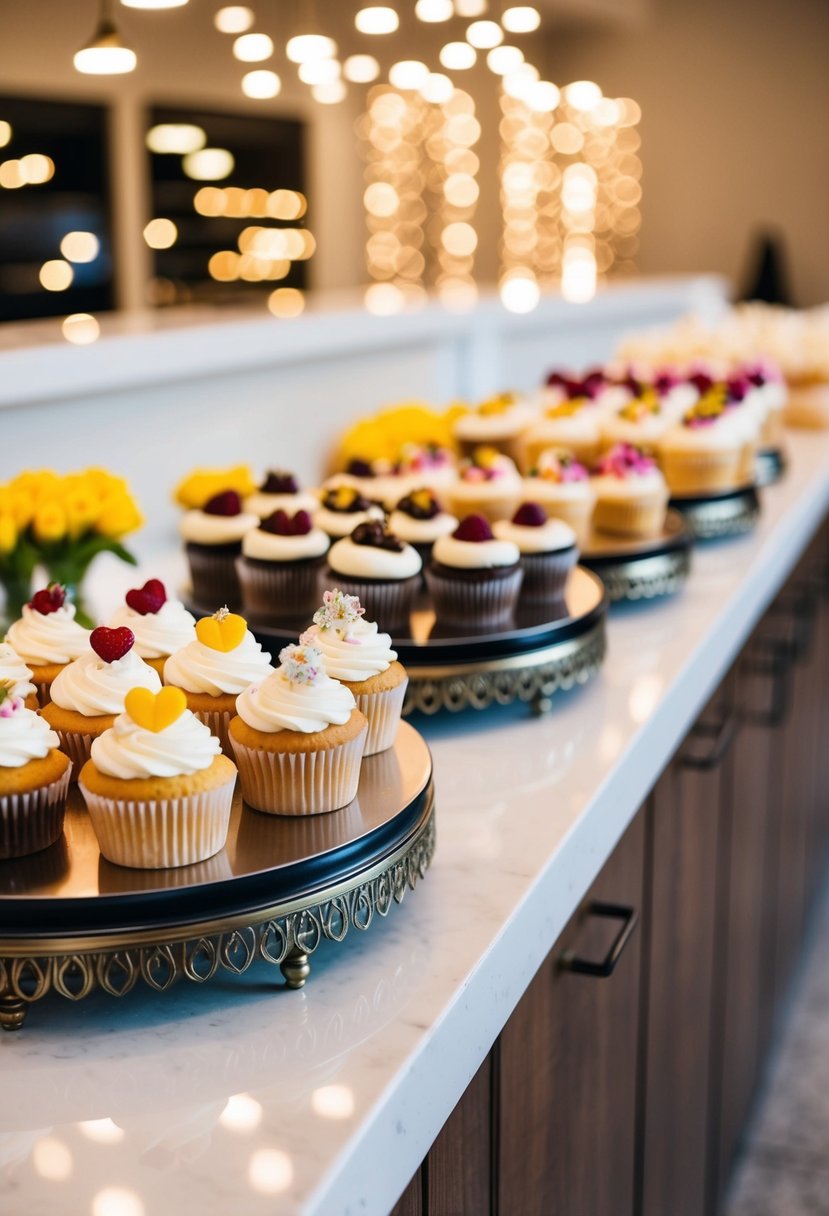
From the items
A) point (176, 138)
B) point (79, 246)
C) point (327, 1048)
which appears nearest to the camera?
point (327, 1048)

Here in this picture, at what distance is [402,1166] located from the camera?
0.78 meters

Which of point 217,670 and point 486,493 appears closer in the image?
point 217,670

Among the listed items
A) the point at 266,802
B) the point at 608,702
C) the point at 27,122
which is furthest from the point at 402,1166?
the point at 27,122

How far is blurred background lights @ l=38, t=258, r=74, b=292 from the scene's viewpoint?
19.1 ft

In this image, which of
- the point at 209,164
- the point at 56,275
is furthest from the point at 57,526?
the point at 209,164

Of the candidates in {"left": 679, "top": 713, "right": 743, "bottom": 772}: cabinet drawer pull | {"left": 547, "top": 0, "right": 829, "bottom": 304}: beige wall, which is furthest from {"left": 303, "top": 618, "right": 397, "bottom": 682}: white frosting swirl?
{"left": 547, "top": 0, "right": 829, "bottom": 304}: beige wall

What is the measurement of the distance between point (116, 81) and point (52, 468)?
15.3ft

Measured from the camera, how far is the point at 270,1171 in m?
0.69

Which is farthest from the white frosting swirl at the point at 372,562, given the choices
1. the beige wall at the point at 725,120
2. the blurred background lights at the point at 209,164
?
the beige wall at the point at 725,120

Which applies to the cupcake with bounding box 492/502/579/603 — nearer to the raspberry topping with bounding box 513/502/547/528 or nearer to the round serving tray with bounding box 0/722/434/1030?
the raspberry topping with bounding box 513/502/547/528

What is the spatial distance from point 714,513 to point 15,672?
146cm

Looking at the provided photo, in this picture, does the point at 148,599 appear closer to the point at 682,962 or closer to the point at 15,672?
the point at 15,672

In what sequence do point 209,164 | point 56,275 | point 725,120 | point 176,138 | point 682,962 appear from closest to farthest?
point 682,962, point 56,275, point 176,138, point 209,164, point 725,120

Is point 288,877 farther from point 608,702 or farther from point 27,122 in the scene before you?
point 27,122
